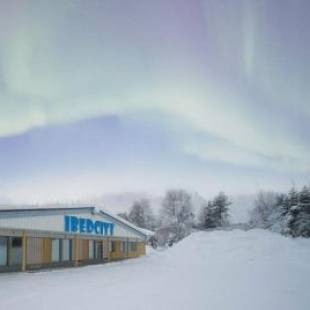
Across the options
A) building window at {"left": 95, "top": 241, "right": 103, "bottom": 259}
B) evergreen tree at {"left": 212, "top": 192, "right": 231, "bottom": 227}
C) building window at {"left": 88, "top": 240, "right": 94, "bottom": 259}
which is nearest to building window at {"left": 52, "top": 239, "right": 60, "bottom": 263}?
building window at {"left": 88, "top": 240, "right": 94, "bottom": 259}

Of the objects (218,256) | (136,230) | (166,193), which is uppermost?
(166,193)

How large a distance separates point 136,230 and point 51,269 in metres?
16.7

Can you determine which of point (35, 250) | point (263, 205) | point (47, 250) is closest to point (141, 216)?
point (263, 205)

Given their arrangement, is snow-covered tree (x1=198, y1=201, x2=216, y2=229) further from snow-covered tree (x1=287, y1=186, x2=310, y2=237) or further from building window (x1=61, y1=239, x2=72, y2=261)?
building window (x1=61, y1=239, x2=72, y2=261)

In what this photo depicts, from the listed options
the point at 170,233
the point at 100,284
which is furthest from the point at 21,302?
the point at 170,233

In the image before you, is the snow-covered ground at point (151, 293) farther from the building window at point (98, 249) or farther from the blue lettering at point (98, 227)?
the building window at point (98, 249)

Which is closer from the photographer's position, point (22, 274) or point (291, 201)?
point (22, 274)

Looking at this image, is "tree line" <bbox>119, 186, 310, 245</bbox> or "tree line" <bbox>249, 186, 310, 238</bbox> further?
"tree line" <bbox>119, 186, 310, 245</bbox>

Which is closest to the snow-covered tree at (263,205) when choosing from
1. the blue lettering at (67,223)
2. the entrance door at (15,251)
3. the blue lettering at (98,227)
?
the blue lettering at (98,227)

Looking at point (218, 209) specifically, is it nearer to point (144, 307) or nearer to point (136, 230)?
point (136, 230)

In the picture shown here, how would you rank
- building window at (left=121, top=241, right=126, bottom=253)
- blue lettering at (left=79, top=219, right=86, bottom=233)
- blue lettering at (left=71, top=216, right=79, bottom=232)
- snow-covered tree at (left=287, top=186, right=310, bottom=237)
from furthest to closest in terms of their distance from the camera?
snow-covered tree at (left=287, top=186, right=310, bottom=237) < building window at (left=121, top=241, right=126, bottom=253) < blue lettering at (left=79, top=219, right=86, bottom=233) < blue lettering at (left=71, top=216, right=79, bottom=232)

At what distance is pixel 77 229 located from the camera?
29562mm

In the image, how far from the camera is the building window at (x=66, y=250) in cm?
2869

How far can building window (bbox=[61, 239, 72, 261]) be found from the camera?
1129 inches
